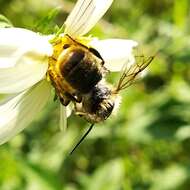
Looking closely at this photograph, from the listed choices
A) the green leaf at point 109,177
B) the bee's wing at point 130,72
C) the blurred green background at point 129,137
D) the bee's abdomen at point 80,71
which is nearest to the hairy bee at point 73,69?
the bee's abdomen at point 80,71

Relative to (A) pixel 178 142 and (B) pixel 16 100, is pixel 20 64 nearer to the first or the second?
(B) pixel 16 100

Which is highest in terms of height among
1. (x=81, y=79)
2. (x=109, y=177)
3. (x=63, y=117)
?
(x=81, y=79)

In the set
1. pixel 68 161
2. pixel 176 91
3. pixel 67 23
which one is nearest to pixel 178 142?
pixel 176 91

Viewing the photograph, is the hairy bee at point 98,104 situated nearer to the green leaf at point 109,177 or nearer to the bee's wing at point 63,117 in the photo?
the bee's wing at point 63,117

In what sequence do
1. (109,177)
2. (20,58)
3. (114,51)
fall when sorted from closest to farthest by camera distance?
(20,58) < (114,51) < (109,177)

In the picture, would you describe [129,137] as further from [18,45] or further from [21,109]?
[18,45]

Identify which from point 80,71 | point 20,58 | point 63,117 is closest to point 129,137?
point 63,117

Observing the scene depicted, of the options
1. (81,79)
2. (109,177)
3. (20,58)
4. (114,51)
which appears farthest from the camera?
(109,177)
